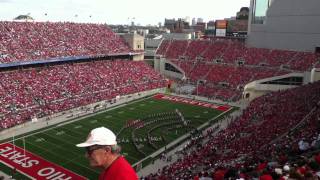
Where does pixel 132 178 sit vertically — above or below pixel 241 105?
above

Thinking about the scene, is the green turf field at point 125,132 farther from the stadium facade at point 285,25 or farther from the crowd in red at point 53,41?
the stadium facade at point 285,25

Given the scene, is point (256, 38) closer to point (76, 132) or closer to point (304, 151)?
point (76, 132)

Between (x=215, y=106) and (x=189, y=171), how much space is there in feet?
83.3

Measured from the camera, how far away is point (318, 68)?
46531 millimetres

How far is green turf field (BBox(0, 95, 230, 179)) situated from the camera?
88.8 feet

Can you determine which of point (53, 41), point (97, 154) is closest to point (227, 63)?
point (53, 41)

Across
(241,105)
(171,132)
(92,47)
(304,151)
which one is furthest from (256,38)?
(304,151)

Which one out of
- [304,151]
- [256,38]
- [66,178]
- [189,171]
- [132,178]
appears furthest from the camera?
[256,38]

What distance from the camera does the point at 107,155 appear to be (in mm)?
3406

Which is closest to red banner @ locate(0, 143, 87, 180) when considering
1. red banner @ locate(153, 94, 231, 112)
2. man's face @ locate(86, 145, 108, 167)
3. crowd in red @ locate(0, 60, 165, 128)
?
crowd in red @ locate(0, 60, 165, 128)

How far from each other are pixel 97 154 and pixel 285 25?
57481 millimetres

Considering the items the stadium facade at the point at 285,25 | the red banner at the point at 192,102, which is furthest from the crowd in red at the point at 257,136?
the stadium facade at the point at 285,25

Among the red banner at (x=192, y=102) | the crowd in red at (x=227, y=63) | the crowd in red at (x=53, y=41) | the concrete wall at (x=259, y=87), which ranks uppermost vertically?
the crowd in red at (x=53, y=41)

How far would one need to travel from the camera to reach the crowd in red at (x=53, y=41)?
44281mm
